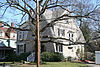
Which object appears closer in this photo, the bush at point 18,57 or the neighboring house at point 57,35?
the bush at point 18,57

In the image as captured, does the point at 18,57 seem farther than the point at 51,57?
Yes

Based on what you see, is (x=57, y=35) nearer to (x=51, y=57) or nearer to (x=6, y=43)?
(x=51, y=57)

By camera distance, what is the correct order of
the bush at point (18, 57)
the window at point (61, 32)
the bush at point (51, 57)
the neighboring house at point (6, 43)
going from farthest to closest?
the neighboring house at point (6, 43)
the window at point (61, 32)
the bush at point (18, 57)
the bush at point (51, 57)

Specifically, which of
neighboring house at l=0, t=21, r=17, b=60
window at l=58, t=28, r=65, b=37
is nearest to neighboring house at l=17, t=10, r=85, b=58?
window at l=58, t=28, r=65, b=37

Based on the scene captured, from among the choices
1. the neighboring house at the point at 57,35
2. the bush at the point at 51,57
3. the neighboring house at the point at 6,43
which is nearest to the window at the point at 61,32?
the neighboring house at the point at 57,35

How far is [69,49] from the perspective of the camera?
31.6 m

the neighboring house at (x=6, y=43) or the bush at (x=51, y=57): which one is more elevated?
the neighboring house at (x=6, y=43)

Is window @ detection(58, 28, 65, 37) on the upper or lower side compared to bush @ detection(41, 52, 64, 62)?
upper

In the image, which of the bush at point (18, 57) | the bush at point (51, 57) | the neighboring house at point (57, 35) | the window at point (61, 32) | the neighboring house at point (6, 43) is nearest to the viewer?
the bush at point (51, 57)

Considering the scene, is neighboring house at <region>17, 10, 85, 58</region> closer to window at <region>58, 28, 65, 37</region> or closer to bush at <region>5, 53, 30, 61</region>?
window at <region>58, 28, 65, 37</region>

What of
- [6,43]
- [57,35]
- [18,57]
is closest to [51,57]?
[57,35]

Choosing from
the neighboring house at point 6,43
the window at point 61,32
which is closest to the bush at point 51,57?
the window at point 61,32

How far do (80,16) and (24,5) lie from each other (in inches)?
275

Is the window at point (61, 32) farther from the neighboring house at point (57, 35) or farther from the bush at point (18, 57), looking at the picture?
the bush at point (18, 57)
